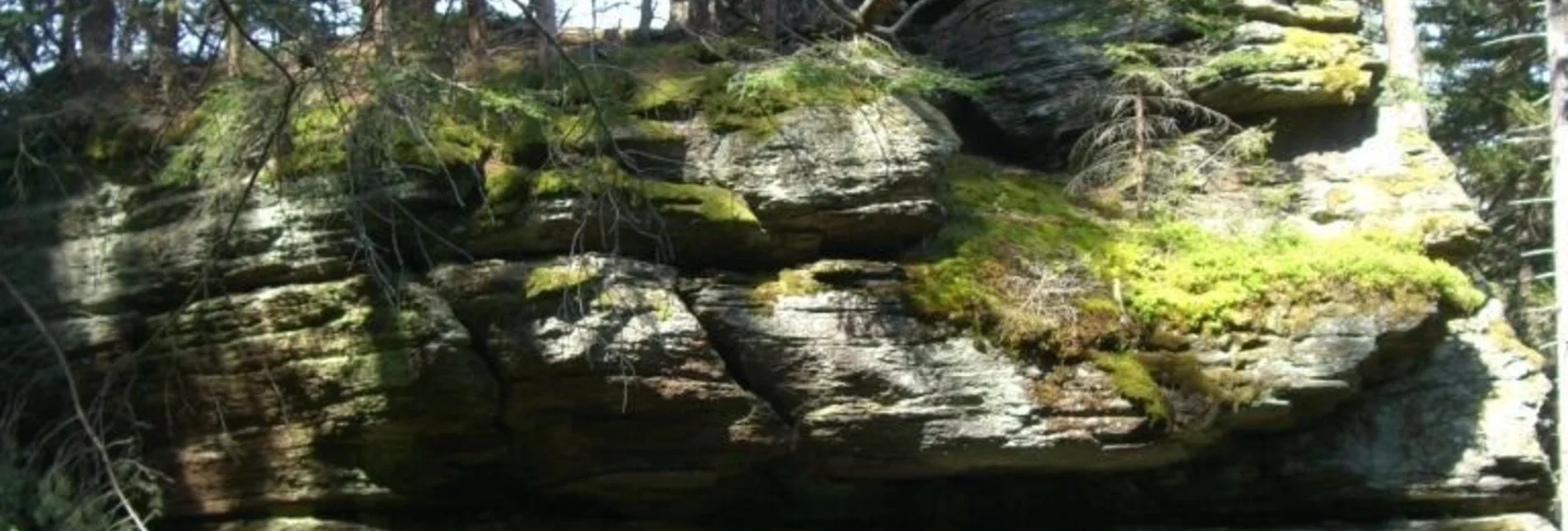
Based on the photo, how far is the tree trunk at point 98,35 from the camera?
32.6 feet

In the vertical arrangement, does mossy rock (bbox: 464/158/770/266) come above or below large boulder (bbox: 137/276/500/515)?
above

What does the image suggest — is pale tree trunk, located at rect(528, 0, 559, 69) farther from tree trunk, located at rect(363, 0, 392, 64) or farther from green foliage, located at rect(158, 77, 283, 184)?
green foliage, located at rect(158, 77, 283, 184)

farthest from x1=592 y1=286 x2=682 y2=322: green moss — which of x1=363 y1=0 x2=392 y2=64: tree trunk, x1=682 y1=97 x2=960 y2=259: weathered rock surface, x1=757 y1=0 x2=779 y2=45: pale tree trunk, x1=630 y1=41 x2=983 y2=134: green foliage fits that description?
x1=757 y1=0 x2=779 y2=45: pale tree trunk

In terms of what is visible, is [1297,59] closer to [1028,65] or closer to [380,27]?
[1028,65]

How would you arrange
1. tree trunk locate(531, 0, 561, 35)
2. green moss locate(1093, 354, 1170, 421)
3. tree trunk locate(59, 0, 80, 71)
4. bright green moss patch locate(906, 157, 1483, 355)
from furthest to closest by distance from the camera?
1. tree trunk locate(59, 0, 80, 71)
2. tree trunk locate(531, 0, 561, 35)
3. bright green moss patch locate(906, 157, 1483, 355)
4. green moss locate(1093, 354, 1170, 421)

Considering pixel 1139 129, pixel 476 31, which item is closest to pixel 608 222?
pixel 476 31

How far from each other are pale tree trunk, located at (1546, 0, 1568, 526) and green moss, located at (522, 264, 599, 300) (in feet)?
25.3

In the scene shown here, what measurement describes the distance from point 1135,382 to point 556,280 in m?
3.31

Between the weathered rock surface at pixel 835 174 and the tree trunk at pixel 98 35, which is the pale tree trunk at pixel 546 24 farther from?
the tree trunk at pixel 98 35

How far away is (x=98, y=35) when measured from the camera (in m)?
10.2

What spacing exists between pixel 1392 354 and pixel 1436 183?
1.82m

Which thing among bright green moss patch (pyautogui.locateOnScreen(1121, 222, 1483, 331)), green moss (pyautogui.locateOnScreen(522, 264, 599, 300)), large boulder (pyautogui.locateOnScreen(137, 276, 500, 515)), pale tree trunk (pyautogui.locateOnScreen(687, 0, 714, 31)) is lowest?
large boulder (pyautogui.locateOnScreen(137, 276, 500, 515))

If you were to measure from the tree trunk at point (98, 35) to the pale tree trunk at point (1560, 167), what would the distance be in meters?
10.7

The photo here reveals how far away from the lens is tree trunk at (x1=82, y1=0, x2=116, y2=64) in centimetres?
995
